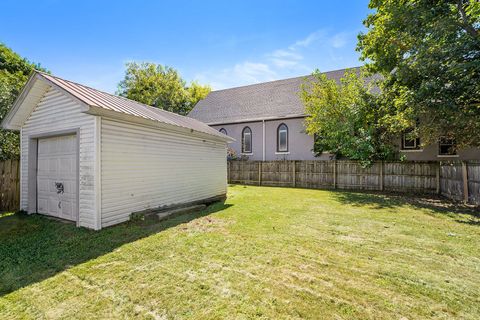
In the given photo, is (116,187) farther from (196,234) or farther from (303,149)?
(303,149)

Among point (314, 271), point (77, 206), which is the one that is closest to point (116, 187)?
point (77, 206)

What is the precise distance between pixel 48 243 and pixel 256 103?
17346 mm

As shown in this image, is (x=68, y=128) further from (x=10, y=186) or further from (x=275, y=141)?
(x=275, y=141)

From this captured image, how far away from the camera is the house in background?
1647 centimetres

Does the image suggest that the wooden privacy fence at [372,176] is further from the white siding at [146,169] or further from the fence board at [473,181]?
the white siding at [146,169]

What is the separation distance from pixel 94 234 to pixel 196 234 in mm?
2362

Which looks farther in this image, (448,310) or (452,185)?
(452,185)

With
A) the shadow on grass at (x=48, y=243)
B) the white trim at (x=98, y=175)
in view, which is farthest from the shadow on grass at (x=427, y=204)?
the white trim at (x=98, y=175)

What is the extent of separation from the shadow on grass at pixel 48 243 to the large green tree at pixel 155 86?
27.0 meters

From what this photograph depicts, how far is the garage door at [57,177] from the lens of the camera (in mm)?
6211

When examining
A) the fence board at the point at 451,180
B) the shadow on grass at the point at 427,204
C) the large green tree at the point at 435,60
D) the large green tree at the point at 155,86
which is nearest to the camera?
the shadow on grass at the point at 427,204

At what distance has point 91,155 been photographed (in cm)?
556

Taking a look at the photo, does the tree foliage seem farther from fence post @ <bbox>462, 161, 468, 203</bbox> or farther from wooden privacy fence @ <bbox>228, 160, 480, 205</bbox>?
fence post @ <bbox>462, 161, 468, 203</bbox>

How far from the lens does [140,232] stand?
17.8 ft
